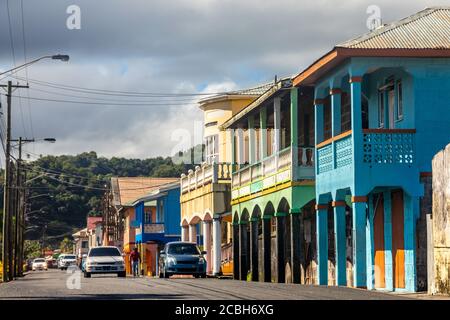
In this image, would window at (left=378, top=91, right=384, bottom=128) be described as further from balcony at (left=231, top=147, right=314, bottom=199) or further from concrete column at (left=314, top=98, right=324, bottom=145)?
balcony at (left=231, top=147, right=314, bottom=199)

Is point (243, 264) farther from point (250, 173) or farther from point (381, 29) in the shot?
point (381, 29)

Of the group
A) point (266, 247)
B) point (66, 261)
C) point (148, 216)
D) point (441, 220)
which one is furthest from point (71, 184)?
point (441, 220)

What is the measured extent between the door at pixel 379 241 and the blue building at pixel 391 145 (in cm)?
3

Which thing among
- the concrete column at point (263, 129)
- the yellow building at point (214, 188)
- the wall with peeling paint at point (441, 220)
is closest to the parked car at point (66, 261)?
the yellow building at point (214, 188)

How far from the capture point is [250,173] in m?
45.3

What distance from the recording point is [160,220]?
84188mm

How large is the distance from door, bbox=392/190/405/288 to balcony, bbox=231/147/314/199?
5.10 metres

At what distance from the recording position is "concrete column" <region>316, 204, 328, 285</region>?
117ft

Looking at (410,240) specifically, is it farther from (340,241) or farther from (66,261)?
(66,261)

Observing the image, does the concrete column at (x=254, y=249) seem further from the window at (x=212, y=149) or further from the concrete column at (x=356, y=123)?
the concrete column at (x=356, y=123)

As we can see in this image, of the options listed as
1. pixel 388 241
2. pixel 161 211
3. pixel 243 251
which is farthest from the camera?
pixel 161 211

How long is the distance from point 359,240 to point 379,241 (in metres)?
2.79

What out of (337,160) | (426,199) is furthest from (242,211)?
(426,199)

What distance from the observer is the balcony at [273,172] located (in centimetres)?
3728
